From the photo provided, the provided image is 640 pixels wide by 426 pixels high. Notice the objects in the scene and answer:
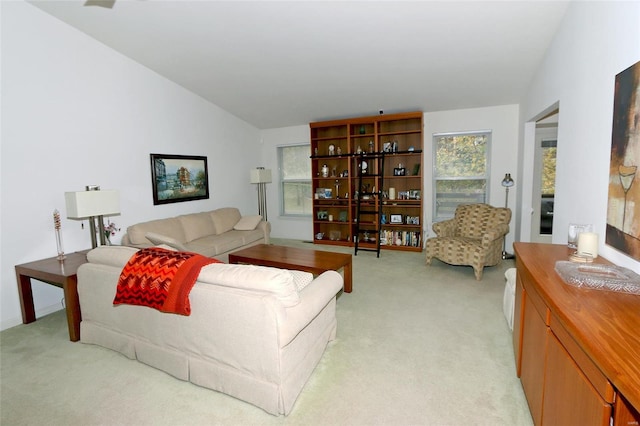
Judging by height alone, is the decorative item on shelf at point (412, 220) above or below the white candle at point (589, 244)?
below

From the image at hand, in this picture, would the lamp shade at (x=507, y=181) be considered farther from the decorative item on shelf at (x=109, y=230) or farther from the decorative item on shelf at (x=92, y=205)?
the decorative item on shelf at (x=109, y=230)

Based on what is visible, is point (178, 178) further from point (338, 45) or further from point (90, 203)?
point (338, 45)

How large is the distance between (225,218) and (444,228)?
137 inches

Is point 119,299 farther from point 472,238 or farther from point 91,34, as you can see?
point 472,238

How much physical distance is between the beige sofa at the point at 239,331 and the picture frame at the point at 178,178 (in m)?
2.44

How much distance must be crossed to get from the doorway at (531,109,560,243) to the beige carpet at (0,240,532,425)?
10.4ft

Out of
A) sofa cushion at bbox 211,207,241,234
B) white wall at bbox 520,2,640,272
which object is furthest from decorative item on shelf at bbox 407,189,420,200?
sofa cushion at bbox 211,207,241,234

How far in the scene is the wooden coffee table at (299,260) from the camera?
363 centimetres

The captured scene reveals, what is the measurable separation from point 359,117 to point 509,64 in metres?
2.55

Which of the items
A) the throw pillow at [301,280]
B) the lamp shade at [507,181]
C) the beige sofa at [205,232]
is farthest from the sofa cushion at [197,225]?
the lamp shade at [507,181]

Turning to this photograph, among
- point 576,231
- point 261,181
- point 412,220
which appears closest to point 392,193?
point 412,220

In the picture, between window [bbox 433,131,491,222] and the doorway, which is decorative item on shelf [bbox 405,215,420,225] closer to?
window [bbox 433,131,491,222]

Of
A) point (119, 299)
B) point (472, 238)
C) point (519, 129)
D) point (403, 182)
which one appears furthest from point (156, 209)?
point (519, 129)

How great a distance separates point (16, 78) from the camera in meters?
3.17
